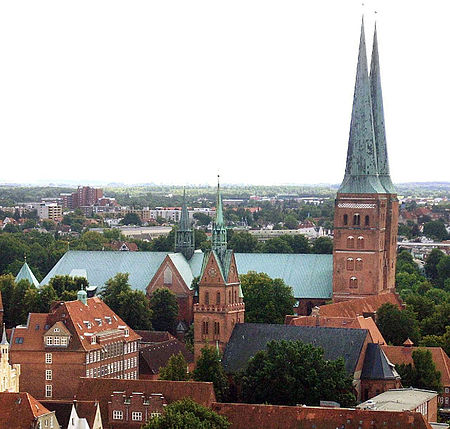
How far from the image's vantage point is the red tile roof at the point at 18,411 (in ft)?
275

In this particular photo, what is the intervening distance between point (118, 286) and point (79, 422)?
55496 millimetres

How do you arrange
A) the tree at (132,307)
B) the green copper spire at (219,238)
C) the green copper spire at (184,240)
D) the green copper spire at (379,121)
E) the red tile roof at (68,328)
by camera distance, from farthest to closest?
the green copper spire at (184,240) → the green copper spire at (379,121) → the tree at (132,307) → the green copper spire at (219,238) → the red tile roof at (68,328)

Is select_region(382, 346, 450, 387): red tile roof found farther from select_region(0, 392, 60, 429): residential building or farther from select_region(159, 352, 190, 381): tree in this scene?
select_region(0, 392, 60, 429): residential building

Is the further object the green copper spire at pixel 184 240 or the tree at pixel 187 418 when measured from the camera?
the green copper spire at pixel 184 240

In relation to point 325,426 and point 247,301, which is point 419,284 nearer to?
point 247,301

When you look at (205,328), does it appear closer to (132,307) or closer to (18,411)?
(132,307)

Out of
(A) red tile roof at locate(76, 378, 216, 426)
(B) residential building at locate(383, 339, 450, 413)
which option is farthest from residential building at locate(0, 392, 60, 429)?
(B) residential building at locate(383, 339, 450, 413)

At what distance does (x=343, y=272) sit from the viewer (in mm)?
140500

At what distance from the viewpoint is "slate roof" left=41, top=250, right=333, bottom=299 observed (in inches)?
5792

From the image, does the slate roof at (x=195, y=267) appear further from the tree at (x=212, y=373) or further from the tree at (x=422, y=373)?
the tree at (x=212, y=373)

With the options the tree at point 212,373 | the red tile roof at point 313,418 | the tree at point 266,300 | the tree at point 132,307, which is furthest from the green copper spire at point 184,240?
the red tile roof at point 313,418

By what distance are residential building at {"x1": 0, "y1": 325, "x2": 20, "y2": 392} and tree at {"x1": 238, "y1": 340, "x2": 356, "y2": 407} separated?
1653 cm

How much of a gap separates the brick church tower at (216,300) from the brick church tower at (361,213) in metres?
27.8

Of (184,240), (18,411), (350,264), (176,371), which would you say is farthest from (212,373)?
(184,240)
